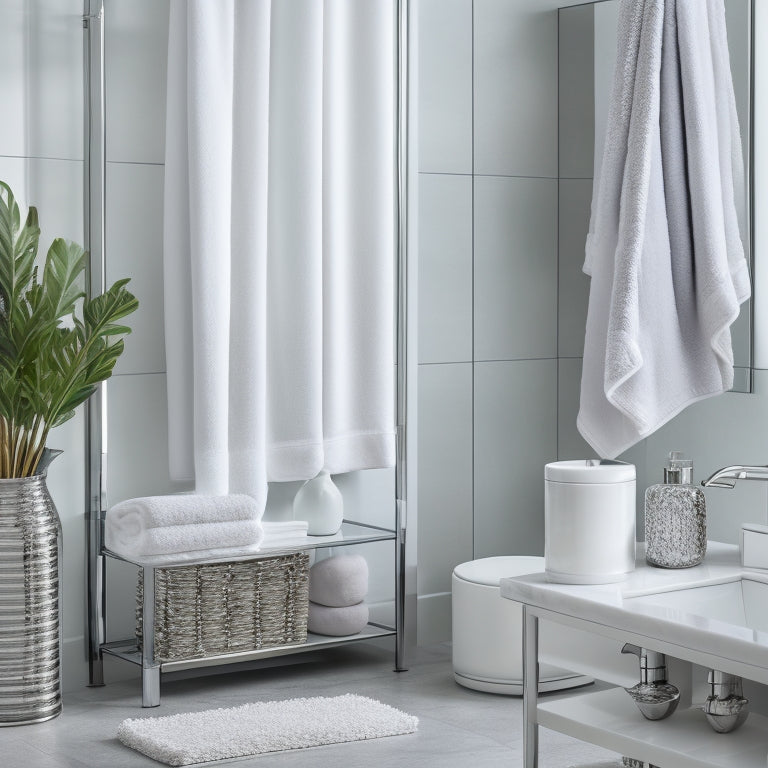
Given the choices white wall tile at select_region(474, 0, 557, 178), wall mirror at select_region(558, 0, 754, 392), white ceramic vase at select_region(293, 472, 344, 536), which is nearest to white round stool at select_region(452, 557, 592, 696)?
white ceramic vase at select_region(293, 472, 344, 536)

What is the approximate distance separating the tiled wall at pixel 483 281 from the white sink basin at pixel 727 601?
51.4 inches

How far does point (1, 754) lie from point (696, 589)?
1.26 m

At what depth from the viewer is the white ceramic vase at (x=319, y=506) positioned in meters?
2.89

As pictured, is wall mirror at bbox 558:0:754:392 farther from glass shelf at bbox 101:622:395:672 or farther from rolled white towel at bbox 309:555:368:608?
glass shelf at bbox 101:622:395:672

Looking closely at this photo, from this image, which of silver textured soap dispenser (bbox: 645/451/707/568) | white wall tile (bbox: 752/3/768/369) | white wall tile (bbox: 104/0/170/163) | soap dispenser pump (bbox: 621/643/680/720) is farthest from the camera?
white wall tile (bbox: 752/3/768/369)

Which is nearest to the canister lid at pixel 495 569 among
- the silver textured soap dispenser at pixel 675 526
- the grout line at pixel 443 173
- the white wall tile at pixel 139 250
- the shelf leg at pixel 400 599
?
the shelf leg at pixel 400 599

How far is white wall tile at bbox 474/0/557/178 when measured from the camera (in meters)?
3.27

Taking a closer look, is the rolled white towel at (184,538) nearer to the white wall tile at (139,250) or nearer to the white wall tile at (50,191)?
the white wall tile at (139,250)

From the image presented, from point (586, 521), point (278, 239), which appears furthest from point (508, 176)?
point (586, 521)

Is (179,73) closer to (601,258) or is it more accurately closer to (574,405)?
(601,258)

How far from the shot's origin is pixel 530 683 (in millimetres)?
1920

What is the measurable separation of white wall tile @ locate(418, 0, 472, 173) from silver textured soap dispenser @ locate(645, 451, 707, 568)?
1380mm

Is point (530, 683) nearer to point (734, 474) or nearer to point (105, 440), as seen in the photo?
point (734, 474)

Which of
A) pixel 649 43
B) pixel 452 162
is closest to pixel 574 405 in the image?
pixel 452 162
